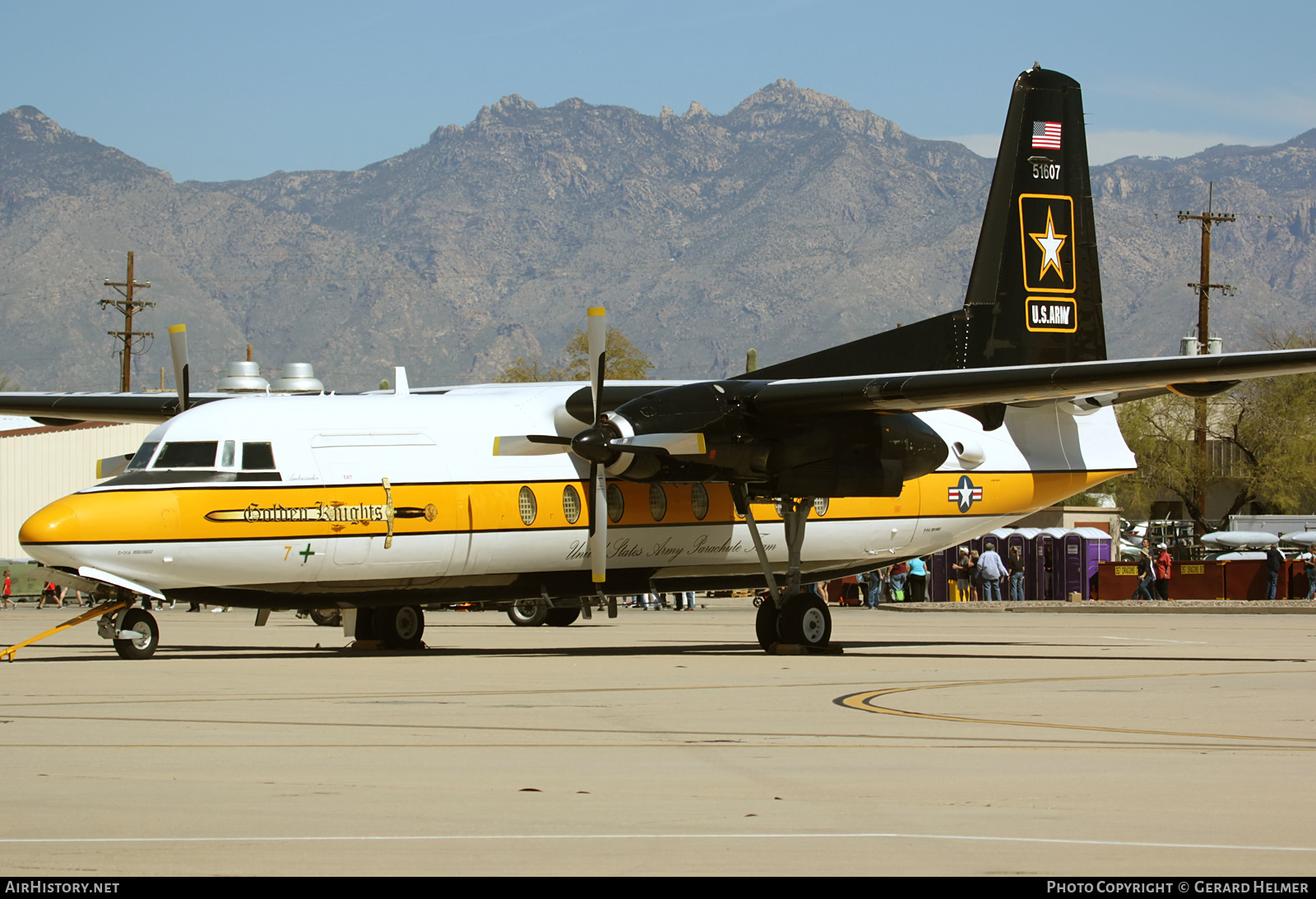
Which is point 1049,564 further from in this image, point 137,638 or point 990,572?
point 137,638

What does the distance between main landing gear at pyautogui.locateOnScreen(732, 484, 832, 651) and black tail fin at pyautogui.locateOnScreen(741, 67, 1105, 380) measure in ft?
8.65

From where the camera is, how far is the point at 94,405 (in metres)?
22.8

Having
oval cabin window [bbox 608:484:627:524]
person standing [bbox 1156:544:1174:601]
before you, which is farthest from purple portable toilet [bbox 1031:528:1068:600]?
oval cabin window [bbox 608:484:627:524]

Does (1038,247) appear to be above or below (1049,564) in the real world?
above

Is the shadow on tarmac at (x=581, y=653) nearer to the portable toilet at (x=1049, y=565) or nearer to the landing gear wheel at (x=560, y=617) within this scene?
the landing gear wheel at (x=560, y=617)

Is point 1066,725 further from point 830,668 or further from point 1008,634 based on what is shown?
point 1008,634

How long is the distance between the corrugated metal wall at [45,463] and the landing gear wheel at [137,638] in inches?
1487

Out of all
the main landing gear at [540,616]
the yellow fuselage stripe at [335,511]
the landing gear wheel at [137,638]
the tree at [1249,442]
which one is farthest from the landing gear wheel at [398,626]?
the tree at [1249,442]

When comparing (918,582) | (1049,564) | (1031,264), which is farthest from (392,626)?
(1049,564)

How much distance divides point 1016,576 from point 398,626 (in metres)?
26.2

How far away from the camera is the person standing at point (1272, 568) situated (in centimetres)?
3831

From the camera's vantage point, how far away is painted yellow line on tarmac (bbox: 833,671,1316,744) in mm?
10992

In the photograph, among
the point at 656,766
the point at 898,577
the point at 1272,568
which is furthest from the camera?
the point at 898,577

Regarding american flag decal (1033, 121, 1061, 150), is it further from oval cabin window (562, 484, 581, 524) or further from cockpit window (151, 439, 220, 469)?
cockpit window (151, 439, 220, 469)
